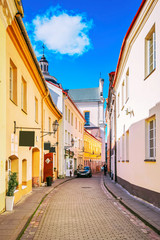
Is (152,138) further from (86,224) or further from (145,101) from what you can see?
(86,224)

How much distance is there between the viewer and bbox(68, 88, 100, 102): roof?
61550 mm

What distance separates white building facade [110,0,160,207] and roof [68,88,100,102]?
1883 inches

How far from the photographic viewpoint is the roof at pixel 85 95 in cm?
6155

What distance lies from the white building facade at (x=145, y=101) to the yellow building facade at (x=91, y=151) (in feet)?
111

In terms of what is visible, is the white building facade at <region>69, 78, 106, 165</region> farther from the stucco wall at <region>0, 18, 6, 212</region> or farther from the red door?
the stucco wall at <region>0, 18, 6, 212</region>

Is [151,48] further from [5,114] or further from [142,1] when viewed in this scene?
[5,114]

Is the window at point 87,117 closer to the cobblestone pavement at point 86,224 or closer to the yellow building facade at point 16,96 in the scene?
the yellow building facade at point 16,96

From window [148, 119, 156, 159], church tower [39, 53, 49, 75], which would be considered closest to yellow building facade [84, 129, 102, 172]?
church tower [39, 53, 49, 75]

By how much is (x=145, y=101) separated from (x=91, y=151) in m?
42.6

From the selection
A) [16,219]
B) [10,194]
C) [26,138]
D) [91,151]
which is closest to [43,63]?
[91,151]

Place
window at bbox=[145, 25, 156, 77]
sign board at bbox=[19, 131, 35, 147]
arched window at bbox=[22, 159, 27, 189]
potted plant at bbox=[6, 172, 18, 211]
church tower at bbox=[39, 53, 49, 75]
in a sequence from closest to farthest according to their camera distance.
→ potted plant at bbox=[6, 172, 18, 211]
window at bbox=[145, 25, 156, 77]
sign board at bbox=[19, 131, 35, 147]
arched window at bbox=[22, 159, 27, 189]
church tower at bbox=[39, 53, 49, 75]

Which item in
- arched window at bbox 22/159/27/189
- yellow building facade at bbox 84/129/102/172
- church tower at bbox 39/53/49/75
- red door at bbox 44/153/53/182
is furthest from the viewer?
yellow building facade at bbox 84/129/102/172

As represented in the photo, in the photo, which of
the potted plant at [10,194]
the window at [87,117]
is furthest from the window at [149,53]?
the window at [87,117]

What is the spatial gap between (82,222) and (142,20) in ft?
24.6
